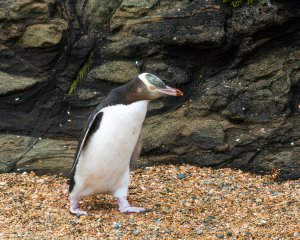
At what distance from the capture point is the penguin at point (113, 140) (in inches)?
210

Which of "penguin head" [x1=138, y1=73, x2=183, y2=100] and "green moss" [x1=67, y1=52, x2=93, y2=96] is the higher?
"penguin head" [x1=138, y1=73, x2=183, y2=100]

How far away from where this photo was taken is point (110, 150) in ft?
18.0

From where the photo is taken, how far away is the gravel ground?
5.12 meters

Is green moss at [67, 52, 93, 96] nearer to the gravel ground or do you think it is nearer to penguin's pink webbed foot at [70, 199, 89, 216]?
the gravel ground

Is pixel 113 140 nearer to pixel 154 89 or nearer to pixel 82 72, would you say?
pixel 154 89

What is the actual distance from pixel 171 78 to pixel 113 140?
61.7 inches

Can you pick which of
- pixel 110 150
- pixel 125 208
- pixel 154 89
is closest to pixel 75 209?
pixel 125 208

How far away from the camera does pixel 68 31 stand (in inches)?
274

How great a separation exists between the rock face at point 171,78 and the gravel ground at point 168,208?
0.23 m

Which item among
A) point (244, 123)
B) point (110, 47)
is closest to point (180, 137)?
point (244, 123)

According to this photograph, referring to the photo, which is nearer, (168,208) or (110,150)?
(110,150)

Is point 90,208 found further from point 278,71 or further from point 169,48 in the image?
point 278,71

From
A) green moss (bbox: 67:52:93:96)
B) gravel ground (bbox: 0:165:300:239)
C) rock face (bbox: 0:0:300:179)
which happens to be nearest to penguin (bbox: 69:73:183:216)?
gravel ground (bbox: 0:165:300:239)

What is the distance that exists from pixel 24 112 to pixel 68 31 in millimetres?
905
